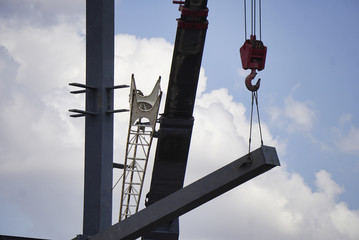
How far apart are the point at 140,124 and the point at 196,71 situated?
6.47m

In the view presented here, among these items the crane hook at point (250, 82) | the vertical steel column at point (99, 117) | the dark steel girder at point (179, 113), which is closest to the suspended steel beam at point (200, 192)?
the crane hook at point (250, 82)

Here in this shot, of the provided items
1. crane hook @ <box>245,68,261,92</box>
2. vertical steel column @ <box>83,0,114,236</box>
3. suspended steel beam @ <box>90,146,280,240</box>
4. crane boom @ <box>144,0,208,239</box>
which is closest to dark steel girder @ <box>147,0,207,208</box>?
crane boom @ <box>144,0,208,239</box>

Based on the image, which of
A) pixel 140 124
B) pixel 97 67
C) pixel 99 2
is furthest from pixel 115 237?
pixel 140 124

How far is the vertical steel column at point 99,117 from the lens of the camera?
67.8 feet

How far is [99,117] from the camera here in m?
21.0

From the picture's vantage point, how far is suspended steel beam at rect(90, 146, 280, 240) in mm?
14492

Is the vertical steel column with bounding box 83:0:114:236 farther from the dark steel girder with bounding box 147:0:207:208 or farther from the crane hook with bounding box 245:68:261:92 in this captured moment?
the crane hook with bounding box 245:68:261:92

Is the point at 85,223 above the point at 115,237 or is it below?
above

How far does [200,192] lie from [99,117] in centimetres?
697

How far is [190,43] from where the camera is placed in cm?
1883

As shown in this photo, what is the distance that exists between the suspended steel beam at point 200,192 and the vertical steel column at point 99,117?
5241 millimetres

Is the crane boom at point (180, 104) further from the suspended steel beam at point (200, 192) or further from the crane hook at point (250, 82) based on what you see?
Answer: the suspended steel beam at point (200, 192)

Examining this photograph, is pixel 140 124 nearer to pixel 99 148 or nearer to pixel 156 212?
pixel 99 148

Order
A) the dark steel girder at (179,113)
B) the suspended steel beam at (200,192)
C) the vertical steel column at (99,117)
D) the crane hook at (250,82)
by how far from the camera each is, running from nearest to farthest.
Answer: the suspended steel beam at (200,192)
the crane hook at (250,82)
the dark steel girder at (179,113)
the vertical steel column at (99,117)
